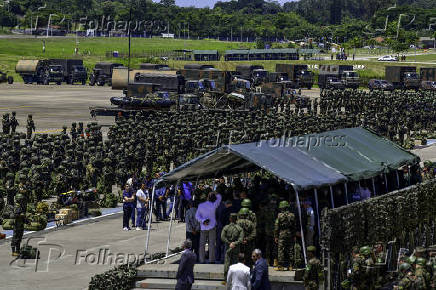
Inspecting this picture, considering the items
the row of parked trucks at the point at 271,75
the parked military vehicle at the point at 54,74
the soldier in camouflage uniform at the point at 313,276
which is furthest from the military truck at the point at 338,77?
the soldier in camouflage uniform at the point at 313,276

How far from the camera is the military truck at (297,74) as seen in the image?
82.7 m

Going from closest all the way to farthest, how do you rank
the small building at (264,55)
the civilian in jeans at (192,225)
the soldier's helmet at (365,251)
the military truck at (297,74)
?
the soldier's helmet at (365,251), the civilian in jeans at (192,225), the military truck at (297,74), the small building at (264,55)

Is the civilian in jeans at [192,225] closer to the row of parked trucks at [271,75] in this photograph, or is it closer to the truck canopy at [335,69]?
the row of parked trucks at [271,75]

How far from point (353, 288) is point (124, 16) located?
167399 mm

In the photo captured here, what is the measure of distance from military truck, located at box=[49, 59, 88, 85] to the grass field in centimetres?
657

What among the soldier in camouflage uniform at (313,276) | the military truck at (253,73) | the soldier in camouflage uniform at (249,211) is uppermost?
the soldier in camouflage uniform at (249,211)

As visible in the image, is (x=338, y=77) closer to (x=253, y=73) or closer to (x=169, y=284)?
(x=253, y=73)

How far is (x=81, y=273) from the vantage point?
18.5 metres

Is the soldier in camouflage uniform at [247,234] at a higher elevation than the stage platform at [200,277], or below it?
higher

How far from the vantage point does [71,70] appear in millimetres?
86250

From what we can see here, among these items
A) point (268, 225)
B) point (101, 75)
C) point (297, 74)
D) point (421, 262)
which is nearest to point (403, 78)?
point (297, 74)

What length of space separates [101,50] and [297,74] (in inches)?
2207

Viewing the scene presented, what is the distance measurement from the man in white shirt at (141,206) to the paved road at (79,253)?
1.53 ft

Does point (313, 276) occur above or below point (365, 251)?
below
